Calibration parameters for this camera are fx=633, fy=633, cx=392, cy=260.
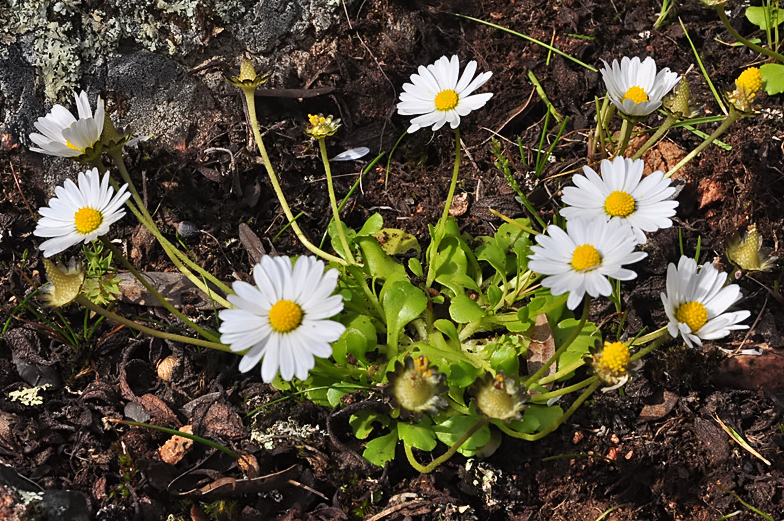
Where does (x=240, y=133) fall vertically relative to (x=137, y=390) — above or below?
above

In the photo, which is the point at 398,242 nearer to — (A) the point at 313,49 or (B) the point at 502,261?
(B) the point at 502,261

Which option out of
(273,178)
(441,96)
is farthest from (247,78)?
(441,96)

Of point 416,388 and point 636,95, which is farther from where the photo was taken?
point 636,95

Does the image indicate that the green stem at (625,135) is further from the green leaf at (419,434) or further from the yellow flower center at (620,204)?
the green leaf at (419,434)

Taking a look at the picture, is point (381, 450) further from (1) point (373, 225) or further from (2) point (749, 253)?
(2) point (749, 253)

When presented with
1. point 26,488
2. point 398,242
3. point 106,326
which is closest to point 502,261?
point 398,242
